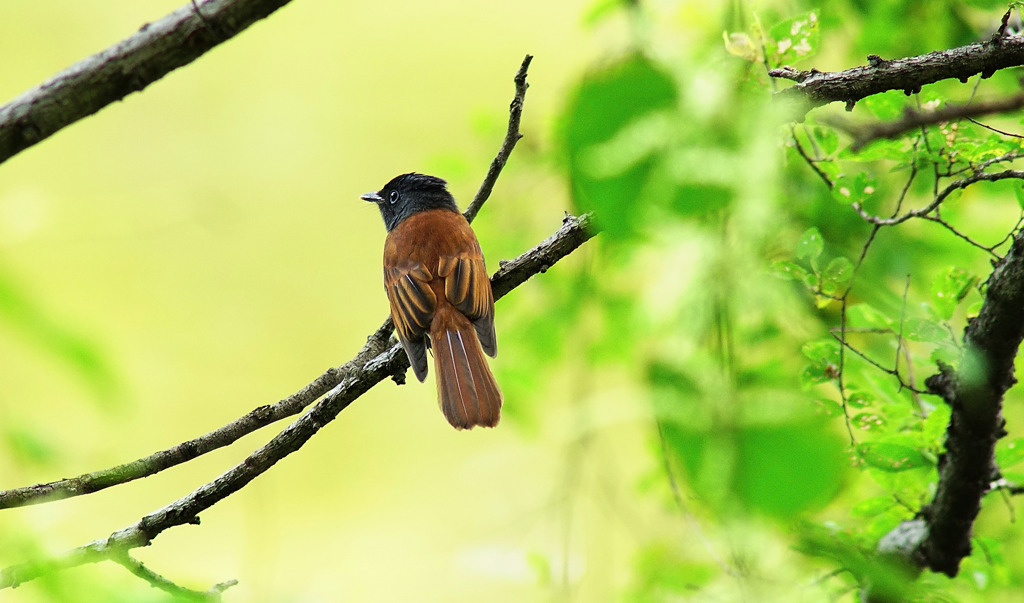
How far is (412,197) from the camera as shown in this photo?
3.27 metres

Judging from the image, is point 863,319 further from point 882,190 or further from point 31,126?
point 31,126

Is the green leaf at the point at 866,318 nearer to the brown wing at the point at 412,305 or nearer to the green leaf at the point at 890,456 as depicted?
the green leaf at the point at 890,456

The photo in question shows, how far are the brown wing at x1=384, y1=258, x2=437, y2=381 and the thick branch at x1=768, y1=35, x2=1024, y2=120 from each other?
1176 millimetres

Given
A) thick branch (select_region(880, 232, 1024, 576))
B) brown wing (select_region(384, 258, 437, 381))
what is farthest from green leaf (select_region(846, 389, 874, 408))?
brown wing (select_region(384, 258, 437, 381))

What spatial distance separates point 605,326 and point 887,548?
4.09ft

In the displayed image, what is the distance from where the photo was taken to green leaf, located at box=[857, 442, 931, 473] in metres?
1.37

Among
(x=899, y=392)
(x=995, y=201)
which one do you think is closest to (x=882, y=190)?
(x=899, y=392)

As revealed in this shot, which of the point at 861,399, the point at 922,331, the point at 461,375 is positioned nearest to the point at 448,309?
the point at 461,375

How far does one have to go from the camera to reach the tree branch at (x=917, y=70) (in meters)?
1.08

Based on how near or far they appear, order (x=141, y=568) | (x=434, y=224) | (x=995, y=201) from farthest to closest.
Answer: (x=434, y=224), (x=995, y=201), (x=141, y=568)

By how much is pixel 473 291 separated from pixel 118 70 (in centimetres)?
157

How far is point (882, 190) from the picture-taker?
1.75 metres

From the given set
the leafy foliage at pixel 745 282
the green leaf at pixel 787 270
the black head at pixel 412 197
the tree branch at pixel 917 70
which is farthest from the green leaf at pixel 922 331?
the black head at pixel 412 197

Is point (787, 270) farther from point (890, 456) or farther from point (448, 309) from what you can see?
point (448, 309)
